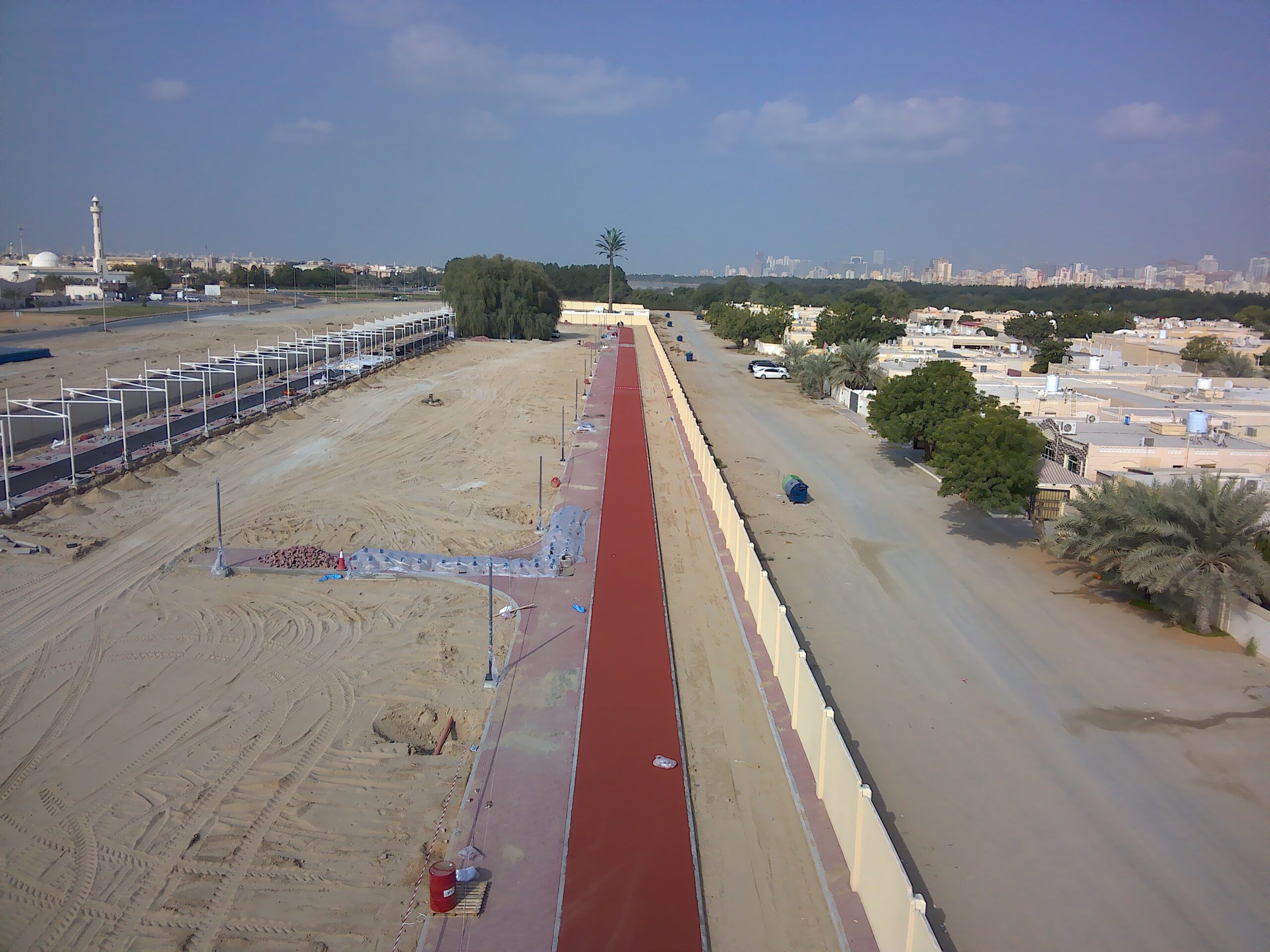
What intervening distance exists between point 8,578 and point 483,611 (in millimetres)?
8956

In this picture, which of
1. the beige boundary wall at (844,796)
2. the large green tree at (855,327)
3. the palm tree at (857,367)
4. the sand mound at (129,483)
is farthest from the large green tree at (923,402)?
the large green tree at (855,327)

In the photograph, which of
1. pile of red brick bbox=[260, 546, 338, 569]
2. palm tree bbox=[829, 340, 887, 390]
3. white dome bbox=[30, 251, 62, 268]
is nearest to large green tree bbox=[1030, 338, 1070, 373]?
palm tree bbox=[829, 340, 887, 390]

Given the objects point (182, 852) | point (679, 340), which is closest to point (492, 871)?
point (182, 852)

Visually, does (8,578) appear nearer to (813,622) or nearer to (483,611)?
(483,611)

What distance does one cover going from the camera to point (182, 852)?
898cm

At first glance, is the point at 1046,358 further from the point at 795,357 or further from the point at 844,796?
the point at 844,796

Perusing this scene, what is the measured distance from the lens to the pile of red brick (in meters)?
17.0

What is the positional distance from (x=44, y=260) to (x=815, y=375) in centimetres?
14496

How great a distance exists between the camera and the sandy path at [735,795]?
8.12m

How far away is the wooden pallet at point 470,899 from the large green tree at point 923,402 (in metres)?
21.6

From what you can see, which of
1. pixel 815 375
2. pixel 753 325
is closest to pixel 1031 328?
pixel 753 325

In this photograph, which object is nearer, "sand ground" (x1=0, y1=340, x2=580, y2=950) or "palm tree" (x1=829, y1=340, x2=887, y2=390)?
"sand ground" (x1=0, y1=340, x2=580, y2=950)

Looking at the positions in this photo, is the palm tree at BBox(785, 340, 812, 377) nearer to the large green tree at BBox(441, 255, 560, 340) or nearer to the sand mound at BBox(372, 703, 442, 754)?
the large green tree at BBox(441, 255, 560, 340)

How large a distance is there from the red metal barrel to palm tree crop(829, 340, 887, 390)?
36.0 metres
